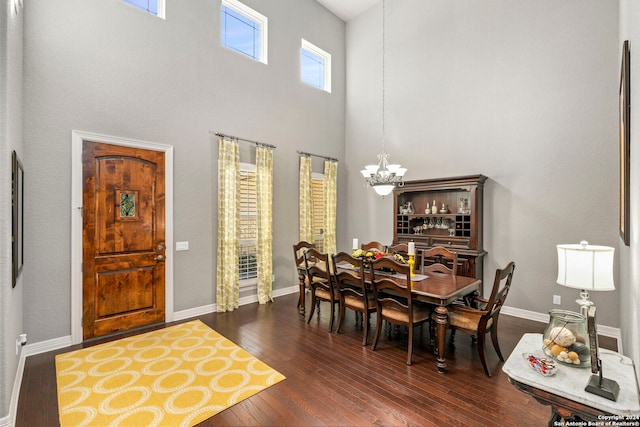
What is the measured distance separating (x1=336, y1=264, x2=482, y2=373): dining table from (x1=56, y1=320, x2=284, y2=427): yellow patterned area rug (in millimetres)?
1609

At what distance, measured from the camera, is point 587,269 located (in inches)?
72.8

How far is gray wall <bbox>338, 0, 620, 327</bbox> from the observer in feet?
13.6

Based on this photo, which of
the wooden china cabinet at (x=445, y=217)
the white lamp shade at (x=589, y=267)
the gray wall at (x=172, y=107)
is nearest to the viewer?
the white lamp shade at (x=589, y=267)

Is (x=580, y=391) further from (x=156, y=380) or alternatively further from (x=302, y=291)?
(x=302, y=291)

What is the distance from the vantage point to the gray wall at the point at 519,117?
414 centimetres

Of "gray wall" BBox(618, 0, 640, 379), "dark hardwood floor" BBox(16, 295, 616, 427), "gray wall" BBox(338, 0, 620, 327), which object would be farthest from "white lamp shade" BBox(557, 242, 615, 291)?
"gray wall" BBox(338, 0, 620, 327)

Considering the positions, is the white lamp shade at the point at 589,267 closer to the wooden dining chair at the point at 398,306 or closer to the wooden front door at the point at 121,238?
the wooden dining chair at the point at 398,306

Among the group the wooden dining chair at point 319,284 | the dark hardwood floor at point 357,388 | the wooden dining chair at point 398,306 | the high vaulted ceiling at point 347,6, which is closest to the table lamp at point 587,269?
the dark hardwood floor at point 357,388

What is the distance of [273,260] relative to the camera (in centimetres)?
587

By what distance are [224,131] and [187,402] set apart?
3983 millimetres

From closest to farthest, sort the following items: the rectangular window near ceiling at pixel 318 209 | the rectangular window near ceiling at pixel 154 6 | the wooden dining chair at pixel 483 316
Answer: the wooden dining chair at pixel 483 316, the rectangular window near ceiling at pixel 154 6, the rectangular window near ceiling at pixel 318 209

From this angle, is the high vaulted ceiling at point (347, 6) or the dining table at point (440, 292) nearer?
the dining table at point (440, 292)

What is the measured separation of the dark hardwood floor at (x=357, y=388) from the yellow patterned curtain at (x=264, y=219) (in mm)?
1463

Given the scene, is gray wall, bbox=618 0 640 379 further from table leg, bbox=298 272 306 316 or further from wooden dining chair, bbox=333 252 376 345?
table leg, bbox=298 272 306 316
